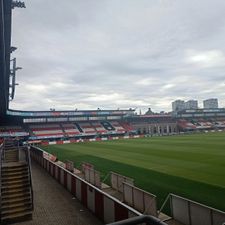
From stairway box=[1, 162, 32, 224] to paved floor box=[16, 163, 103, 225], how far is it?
51 centimetres

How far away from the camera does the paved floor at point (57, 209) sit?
10.3 metres

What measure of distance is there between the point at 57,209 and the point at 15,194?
2.11 metres

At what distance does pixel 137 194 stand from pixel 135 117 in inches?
3581

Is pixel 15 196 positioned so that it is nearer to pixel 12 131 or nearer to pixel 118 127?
pixel 12 131

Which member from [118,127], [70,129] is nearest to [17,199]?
[70,129]

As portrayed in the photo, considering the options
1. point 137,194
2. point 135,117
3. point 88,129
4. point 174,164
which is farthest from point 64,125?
point 137,194

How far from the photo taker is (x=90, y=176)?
16938mm

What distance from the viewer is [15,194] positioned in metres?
11.6

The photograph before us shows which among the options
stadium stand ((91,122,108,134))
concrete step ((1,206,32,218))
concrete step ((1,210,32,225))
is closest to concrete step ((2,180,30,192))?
concrete step ((1,206,32,218))

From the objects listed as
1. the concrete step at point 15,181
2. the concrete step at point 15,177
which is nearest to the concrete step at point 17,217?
the concrete step at point 15,181

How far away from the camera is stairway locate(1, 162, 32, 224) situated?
1062 centimetres

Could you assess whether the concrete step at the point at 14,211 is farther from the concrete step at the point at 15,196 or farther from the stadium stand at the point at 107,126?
the stadium stand at the point at 107,126

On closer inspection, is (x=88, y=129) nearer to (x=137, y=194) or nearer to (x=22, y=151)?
(x=22, y=151)

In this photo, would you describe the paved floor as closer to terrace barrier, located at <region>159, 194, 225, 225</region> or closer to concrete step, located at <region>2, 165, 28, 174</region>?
concrete step, located at <region>2, 165, 28, 174</region>
